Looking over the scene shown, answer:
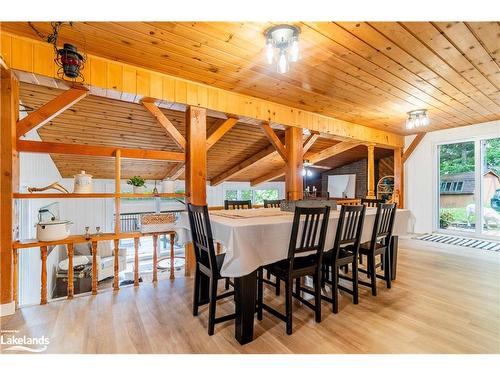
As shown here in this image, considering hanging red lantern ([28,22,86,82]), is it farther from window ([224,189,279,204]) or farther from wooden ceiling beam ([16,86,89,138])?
window ([224,189,279,204])

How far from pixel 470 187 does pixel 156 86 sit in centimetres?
611

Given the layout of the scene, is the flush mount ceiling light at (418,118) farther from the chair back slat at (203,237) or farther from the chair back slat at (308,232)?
the chair back slat at (203,237)

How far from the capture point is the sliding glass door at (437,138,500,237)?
4793mm

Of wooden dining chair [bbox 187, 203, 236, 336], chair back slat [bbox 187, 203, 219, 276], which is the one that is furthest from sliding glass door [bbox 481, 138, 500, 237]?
chair back slat [bbox 187, 203, 219, 276]

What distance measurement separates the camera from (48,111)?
2.24 metres

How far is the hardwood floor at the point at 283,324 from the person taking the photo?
1.68 metres

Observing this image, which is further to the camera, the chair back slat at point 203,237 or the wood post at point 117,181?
the wood post at point 117,181

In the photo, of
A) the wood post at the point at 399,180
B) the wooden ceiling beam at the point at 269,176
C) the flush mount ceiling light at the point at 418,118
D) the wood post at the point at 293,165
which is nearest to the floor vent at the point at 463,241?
the wood post at the point at 399,180

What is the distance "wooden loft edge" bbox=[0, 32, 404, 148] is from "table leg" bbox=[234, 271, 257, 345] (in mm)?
2062

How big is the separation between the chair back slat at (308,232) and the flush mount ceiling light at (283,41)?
1.18 metres

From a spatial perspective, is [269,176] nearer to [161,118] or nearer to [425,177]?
[425,177]

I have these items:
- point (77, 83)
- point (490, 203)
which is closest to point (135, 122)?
point (77, 83)
